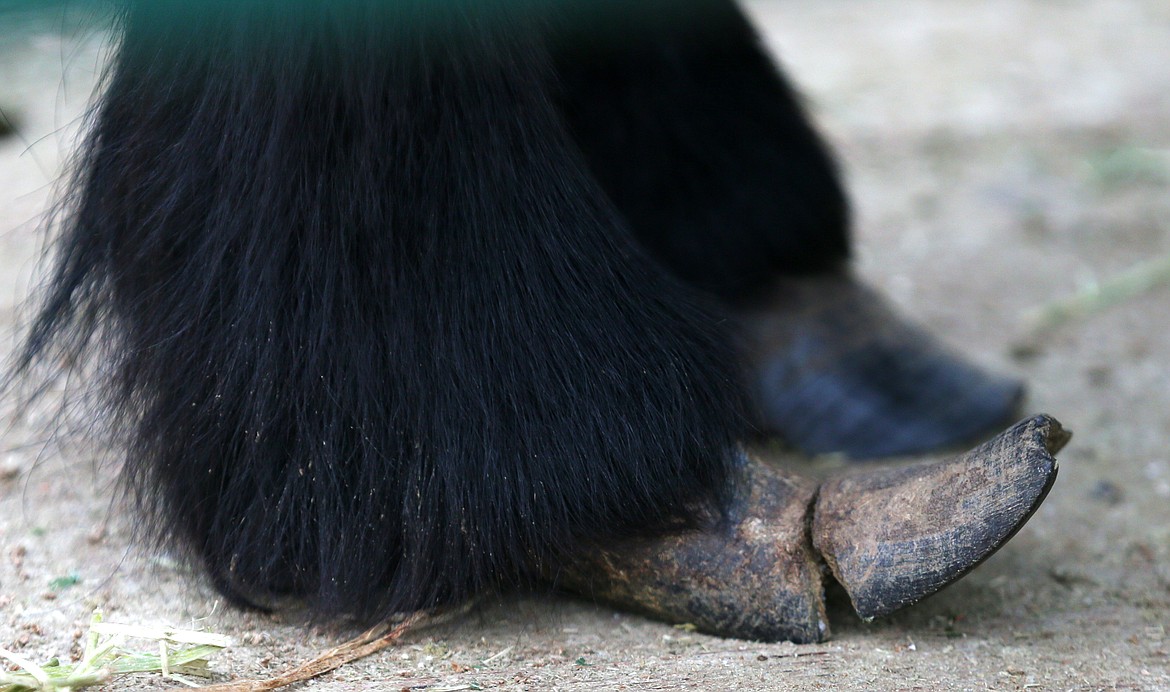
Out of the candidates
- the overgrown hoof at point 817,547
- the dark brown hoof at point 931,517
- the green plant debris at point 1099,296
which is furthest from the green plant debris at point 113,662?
the green plant debris at point 1099,296

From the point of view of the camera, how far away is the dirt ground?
2.79 feet

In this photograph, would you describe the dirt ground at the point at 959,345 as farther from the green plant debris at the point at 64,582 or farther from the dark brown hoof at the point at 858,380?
the dark brown hoof at the point at 858,380

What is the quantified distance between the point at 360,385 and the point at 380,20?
0.82ft

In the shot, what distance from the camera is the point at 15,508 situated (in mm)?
1082

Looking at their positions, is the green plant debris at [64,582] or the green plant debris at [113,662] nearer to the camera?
the green plant debris at [113,662]

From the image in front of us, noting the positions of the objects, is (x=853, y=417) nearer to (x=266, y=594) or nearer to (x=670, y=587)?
(x=670, y=587)

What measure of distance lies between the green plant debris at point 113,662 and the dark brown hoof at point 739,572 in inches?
11.0

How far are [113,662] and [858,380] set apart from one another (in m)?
0.87

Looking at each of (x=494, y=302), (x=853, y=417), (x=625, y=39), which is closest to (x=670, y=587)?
(x=494, y=302)

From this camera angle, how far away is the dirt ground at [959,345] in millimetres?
850

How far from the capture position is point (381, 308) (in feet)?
2.66

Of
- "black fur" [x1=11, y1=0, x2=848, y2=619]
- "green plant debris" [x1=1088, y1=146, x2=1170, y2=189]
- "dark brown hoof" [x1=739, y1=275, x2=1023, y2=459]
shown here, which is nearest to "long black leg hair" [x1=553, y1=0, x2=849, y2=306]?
"dark brown hoof" [x1=739, y1=275, x2=1023, y2=459]

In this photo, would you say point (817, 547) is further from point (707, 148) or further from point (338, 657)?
point (707, 148)

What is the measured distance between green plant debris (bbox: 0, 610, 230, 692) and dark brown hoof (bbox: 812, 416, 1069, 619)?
461 millimetres
